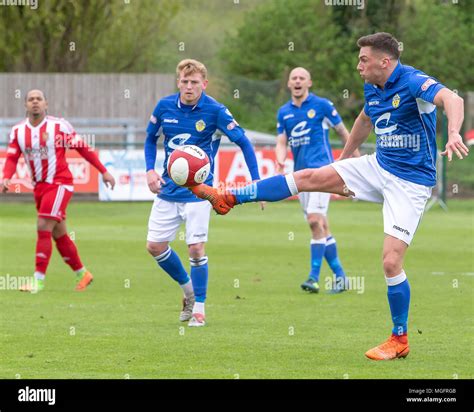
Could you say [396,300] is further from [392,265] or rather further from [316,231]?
[316,231]

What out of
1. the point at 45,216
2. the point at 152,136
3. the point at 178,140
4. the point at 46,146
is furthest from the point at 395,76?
the point at 45,216

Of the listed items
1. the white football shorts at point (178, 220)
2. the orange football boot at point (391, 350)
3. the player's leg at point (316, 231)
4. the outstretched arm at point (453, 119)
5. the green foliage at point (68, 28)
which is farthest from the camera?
the green foliage at point (68, 28)

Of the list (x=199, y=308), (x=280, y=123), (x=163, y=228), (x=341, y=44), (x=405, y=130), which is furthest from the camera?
(x=341, y=44)

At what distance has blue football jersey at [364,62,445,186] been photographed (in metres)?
8.95

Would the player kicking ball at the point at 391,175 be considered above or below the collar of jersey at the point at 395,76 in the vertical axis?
below

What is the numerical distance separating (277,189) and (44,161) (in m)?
5.30

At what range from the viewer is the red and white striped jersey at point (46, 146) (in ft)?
45.0

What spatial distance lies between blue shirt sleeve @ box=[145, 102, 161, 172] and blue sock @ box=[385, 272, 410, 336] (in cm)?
277

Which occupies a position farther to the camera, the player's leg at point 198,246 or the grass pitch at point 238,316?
the player's leg at point 198,246

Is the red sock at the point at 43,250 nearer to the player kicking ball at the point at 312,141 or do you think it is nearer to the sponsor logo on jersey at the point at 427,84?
the player kicking ball at the point at 312,141

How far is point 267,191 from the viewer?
9117 millimetres


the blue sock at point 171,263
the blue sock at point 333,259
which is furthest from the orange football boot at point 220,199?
the blue sock at point 333,259

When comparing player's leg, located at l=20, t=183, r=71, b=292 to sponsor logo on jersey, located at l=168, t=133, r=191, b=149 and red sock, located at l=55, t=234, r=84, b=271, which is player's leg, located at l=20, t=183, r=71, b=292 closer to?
red sock, located at l=55, t=234, r=84, b=271

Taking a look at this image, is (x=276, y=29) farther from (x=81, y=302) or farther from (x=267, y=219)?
(x=81, y=302)
